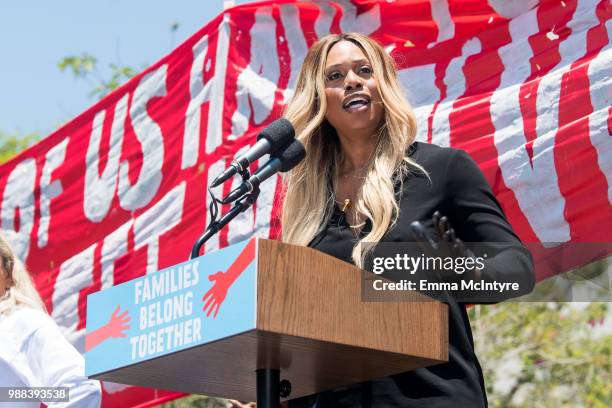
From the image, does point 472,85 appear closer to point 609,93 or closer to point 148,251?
point 609,93

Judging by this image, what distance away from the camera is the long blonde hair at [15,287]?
175 inches

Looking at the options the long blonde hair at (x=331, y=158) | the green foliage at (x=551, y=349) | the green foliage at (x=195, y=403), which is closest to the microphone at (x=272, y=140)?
the long blonde hair at (x=331, y=158)

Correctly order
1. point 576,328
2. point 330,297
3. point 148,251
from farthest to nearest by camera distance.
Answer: point 576,328 < point 148,251 < point 330,297

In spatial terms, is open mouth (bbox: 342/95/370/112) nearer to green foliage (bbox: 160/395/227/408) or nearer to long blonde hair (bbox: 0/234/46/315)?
long blonde hair (bbox: 0/234/46/315)

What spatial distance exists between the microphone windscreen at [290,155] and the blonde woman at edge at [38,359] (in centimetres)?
145

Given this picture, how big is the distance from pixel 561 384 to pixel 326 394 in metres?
10.4

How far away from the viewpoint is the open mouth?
347 centimetres

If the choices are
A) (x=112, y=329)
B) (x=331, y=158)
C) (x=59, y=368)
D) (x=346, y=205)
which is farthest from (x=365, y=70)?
(x=59, y=368)

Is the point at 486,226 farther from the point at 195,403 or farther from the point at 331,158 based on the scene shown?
the point at 195,403

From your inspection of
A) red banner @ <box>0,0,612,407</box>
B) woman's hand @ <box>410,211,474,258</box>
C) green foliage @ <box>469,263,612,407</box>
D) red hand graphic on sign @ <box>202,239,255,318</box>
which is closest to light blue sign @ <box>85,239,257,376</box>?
red hand graphic on sign @ <box>202,239,255,318</box>

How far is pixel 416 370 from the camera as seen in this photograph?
115 inches

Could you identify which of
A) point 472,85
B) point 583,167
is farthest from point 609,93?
point 472,85

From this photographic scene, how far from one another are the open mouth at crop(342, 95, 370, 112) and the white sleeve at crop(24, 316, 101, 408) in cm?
138

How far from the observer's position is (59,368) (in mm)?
4156
